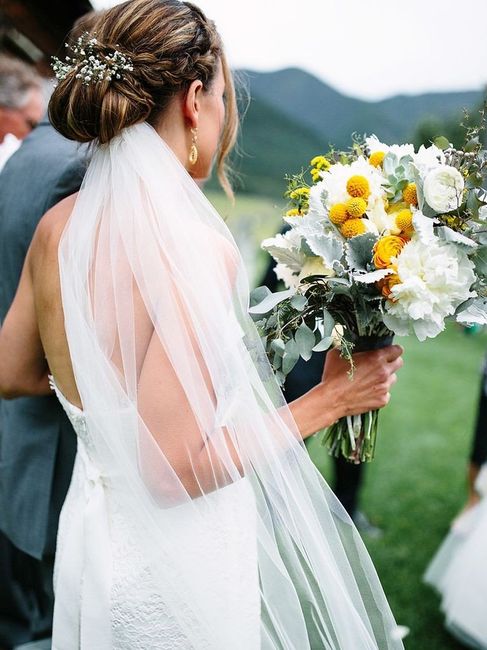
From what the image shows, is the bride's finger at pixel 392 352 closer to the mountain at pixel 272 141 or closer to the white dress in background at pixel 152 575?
the white dress in background at pixel 152 575

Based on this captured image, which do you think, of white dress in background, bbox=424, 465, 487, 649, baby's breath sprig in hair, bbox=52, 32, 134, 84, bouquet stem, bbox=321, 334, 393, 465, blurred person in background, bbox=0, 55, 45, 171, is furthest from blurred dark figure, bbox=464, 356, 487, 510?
blurred person in background, bbox=0, 55, 45, 171

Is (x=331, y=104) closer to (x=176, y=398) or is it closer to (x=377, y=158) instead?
(x=377, y=158)

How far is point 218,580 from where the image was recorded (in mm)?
1602

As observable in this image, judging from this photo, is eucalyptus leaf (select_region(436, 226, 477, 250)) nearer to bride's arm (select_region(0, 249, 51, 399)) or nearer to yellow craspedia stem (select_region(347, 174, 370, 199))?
yellow craspedia stem (select_region(347, 174, 370, 199))

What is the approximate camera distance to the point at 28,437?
2381 mm

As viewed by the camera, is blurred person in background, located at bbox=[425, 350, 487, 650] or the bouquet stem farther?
blurred person in background, located at bbox=[425, 350, 487, 650]

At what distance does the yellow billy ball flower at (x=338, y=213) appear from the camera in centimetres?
159

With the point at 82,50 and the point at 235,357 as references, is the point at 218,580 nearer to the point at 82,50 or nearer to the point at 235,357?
the point at 235,357

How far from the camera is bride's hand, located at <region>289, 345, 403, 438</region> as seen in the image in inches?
65.4

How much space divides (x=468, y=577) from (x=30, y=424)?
212 cm

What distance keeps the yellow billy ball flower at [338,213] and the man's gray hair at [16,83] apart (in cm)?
273

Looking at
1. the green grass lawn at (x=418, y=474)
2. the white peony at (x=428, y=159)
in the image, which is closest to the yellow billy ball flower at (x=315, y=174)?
the green grass lawn at (x=418, y=474)

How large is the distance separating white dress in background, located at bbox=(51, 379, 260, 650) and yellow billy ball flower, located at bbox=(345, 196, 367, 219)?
737 mm

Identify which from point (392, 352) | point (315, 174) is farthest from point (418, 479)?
point (315, 174)
